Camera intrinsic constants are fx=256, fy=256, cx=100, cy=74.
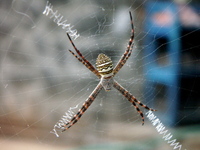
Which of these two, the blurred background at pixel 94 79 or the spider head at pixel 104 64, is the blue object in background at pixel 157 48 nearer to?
the blurred background at pixel 94 79

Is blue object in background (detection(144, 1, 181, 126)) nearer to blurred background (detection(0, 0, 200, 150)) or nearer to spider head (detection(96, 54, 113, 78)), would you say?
blurred background (detection(0, 0, 200, 150))

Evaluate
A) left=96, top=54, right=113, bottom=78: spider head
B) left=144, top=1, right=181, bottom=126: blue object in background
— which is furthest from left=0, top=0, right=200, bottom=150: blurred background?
left=96, top=54, right=113, bottom=78: spider head

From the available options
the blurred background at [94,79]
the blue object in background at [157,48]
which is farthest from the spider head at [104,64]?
the blue object in background at [157,48]

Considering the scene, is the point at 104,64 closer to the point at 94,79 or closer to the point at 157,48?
the point at 94,79

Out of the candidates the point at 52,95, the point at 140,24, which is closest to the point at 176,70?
the point at 140,24

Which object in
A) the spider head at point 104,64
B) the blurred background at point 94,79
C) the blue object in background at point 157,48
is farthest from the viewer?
the blue object in background at point 157,48

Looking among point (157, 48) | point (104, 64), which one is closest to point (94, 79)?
point (157, 48)

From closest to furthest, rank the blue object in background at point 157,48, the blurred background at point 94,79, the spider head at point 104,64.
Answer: the spider head at point 104,64, the blurred background at point 94,79, the blue object in background at point 157,48
